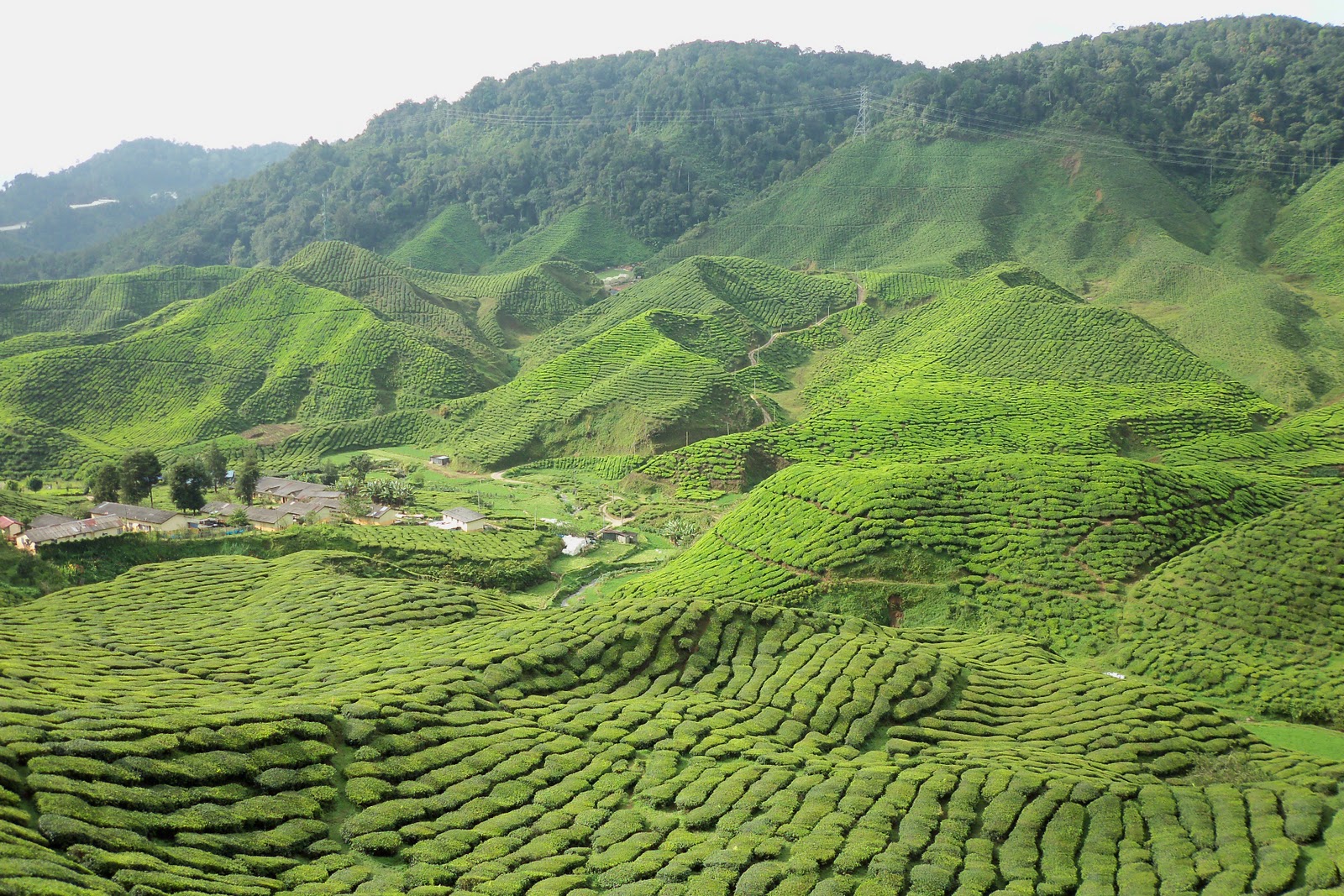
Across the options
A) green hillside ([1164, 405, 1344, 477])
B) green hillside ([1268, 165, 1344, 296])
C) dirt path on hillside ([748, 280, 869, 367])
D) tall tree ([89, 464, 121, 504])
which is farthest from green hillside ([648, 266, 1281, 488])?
tall tree ([89, 464, 121, 504])

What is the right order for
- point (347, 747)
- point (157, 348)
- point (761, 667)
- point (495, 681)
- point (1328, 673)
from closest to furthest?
1. point (347, 747)
2. point (495, 681)
3. point (761, 667)
4. point (1328, 673)
5. point (157, 348)

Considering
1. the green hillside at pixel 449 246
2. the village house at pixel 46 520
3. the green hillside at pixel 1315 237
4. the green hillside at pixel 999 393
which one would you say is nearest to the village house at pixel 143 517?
the village house at pixel 46 520

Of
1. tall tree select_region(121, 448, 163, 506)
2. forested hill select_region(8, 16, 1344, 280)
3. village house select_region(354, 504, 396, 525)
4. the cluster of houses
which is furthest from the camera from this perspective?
forested hill select_region(8, 16, 1344, 280)

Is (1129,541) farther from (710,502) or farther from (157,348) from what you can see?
(157,348)

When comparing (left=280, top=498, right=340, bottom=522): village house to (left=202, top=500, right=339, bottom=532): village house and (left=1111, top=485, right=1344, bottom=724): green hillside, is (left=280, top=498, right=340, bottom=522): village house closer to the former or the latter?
(left=202, top=500, right=339, bottom=532): village house

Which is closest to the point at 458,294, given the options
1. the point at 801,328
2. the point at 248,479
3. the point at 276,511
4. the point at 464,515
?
the point at 801,328

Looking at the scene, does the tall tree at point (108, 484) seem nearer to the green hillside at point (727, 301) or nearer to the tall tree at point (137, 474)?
the tall tree at point (137, 474)

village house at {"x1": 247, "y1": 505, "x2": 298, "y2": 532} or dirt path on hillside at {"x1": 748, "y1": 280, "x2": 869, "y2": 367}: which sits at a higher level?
dirt path on hillside at {"x1": 748, "y1": 280, "x2": 869, "y2": 367}

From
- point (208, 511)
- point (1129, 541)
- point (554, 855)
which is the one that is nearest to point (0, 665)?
point (554, 855)

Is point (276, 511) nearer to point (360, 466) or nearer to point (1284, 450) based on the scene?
point (360, 466)
